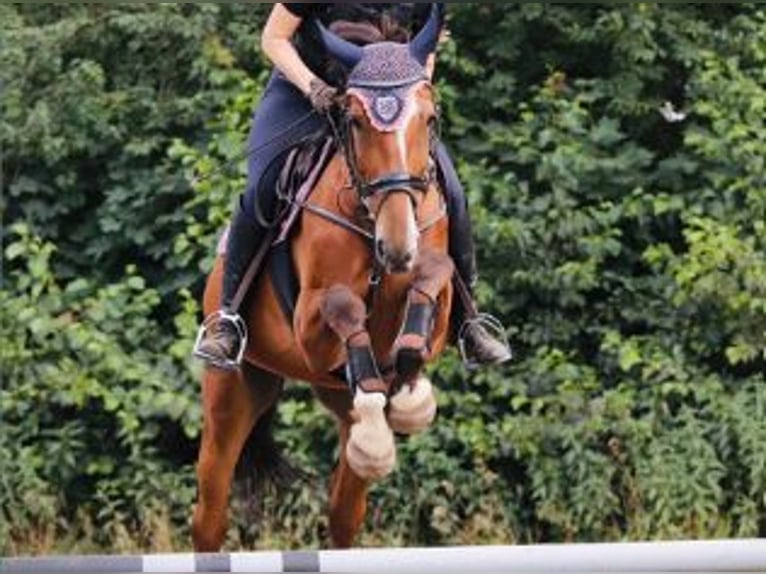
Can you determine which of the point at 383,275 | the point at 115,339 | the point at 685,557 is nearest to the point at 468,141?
the point at 115,339

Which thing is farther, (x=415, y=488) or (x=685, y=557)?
(x=415, y=488)

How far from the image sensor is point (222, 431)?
6.17 meters

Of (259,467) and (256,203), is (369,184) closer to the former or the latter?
(256,203)

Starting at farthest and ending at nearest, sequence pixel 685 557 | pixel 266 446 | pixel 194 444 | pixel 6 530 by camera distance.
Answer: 1. pixel 194 444
2. pixel 6 530
3. pixel 266 446
4. pixel 685 557

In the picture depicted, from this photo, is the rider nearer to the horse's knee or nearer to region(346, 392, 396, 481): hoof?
the horse's knee

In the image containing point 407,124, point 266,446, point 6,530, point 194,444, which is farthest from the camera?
point 194,444

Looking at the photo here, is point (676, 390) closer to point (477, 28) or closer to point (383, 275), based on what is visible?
point (477, 28)

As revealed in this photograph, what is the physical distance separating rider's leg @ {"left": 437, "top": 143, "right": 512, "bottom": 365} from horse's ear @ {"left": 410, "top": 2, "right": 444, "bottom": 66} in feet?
1.01

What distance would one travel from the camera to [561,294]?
8.95 meters

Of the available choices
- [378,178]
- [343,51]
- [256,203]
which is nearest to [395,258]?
[378,178]

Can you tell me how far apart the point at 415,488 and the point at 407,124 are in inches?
154

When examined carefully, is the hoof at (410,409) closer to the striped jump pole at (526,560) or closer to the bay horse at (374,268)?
the bay horse at (374,268)

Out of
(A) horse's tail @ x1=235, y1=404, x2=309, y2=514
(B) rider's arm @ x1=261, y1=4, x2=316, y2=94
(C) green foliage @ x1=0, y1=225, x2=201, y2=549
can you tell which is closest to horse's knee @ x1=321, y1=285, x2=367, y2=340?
(B) rider's arm @ x1=261, y1=4, x2=316, y2=94

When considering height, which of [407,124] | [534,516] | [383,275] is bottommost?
[534,516]
